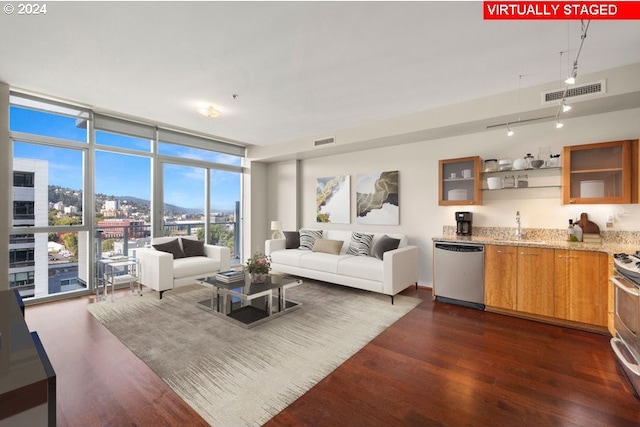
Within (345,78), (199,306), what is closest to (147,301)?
(199,306)

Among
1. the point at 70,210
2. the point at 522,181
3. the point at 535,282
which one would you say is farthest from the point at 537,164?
the point at 70,210

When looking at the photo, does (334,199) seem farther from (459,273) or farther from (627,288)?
(627,288)

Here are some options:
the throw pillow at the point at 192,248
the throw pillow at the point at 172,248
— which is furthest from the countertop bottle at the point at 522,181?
the throw pillow at the point at 172,248

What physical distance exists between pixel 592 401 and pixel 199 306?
3843 mm

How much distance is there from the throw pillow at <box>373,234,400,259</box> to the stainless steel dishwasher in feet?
2.06

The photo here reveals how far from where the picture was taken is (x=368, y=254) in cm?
472

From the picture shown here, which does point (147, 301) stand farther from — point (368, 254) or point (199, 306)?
point (368, 254)

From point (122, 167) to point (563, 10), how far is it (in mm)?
5936

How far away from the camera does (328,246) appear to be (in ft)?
16.8

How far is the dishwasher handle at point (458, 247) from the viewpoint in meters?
3.66

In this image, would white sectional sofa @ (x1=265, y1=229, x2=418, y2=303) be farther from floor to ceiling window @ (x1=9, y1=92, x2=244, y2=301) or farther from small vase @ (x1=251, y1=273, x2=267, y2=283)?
floor to ceiling window @ (x1=9, y1=92, x2=244, y2=301)

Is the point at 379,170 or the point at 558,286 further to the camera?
the point at 379,170

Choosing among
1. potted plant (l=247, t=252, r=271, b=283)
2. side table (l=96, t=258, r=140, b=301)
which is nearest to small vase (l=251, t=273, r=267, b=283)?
potted plant (l=247, t=252, r=271, b=283)

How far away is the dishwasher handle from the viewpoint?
3664 mm
